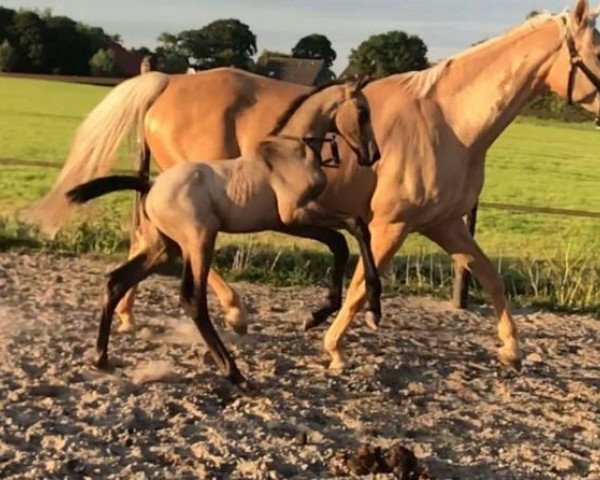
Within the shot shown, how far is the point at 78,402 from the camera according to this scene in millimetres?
4480

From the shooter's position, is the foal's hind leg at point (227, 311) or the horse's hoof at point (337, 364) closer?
the horse's hoof at point (337, 364)

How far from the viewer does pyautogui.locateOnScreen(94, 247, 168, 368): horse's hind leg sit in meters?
5.00

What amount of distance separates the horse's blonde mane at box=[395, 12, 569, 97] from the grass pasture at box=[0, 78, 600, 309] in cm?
186

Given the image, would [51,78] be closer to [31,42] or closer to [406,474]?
[406,474]

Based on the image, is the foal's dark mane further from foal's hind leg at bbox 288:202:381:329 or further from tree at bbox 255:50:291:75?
tree at bbox 255:50:291:75

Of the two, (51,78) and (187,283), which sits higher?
(51,78)

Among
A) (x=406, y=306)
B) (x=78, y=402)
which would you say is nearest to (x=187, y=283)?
(x=78, y=402)

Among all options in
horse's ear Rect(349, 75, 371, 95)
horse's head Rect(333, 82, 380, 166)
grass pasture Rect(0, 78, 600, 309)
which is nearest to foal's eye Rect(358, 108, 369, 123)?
horse's head Rect(333, 82, 380, 166)

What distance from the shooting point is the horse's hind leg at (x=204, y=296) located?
4777 mm

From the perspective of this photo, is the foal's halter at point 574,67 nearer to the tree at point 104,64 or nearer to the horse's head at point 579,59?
the horse's head at point 579,59

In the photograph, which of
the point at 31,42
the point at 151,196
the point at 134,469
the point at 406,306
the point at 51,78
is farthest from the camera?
the point at 31,42

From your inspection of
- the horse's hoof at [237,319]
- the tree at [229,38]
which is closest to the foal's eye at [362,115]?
the horse's hoof at [237,319]

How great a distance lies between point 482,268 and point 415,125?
0.97 meters

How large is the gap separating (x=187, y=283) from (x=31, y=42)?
144 feet
